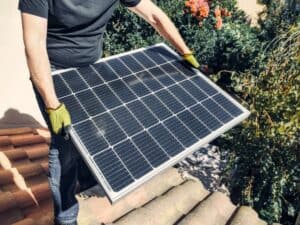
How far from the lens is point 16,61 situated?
652 centimetres

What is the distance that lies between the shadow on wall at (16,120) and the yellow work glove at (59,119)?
309 centimetres

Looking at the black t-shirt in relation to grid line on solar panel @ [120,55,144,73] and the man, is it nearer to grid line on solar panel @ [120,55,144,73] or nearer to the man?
the man

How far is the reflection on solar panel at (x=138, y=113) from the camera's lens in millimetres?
3434

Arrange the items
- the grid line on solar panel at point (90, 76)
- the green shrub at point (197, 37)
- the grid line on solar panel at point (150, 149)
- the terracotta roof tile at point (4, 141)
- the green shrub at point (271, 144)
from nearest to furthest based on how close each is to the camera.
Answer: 1. the grid line on solar panel at point (150, 149)
2. the grid line on solar panel at point (90, 76)
3. the terracotta roof tile at point (4, 141)
4. the green shrub at point (271, 144)
5. the green shrub at point (197, 37)

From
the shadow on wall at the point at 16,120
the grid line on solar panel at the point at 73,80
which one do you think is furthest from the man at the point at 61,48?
the shadow on wall at the point at 16,120

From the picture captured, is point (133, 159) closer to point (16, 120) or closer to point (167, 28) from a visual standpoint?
point (167, 28)

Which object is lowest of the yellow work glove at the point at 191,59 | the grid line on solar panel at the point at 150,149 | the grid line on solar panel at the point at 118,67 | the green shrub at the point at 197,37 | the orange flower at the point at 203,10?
the green shrub at the point at 197,37

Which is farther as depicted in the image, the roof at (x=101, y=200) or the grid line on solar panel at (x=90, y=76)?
the roof at (x=101, y=200)

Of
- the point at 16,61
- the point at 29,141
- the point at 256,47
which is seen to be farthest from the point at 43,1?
the point at 256,47

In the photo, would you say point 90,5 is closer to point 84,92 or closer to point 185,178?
point 84,92

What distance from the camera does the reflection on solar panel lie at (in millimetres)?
3434

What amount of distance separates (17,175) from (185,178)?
99.0 inches

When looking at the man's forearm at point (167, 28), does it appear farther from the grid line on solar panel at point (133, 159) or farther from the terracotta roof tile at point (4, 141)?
the terracotta roof tile at point (4, 141)

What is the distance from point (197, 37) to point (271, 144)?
18.7ft
